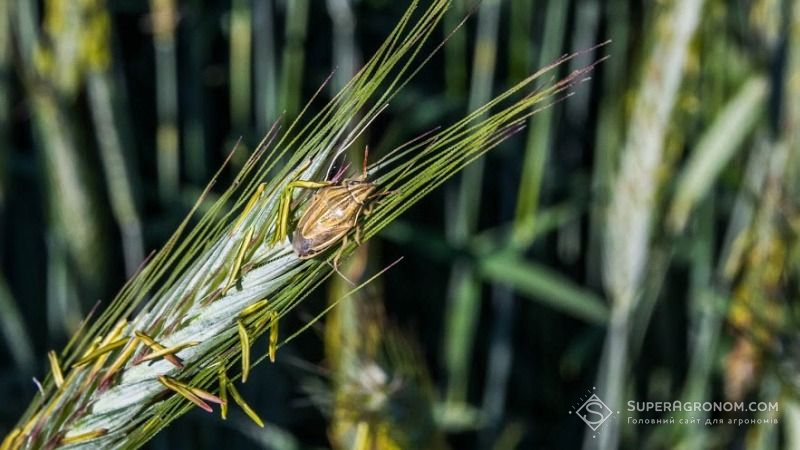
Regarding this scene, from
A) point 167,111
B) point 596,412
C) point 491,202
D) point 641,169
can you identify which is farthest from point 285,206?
point 491,202

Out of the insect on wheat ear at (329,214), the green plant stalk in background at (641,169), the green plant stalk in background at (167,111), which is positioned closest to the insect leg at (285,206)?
the insect on wheat ear at (329,214)

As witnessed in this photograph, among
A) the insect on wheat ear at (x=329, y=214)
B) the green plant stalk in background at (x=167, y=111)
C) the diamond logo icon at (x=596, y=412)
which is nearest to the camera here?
the insect on wheat ear at (x=329, y=214)

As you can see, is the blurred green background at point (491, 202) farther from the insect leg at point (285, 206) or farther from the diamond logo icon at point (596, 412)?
the insect leg at point (285, 206)

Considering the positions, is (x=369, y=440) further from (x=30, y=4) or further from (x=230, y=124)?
(x=230, y=124)

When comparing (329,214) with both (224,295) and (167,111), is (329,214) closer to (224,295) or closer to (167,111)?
(224,295)

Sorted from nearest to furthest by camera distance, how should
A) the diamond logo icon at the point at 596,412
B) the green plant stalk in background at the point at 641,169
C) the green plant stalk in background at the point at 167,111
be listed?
1. the green plant stalk in background at the point at 641,169
2. the diamond logo icon at the point at 596,412
3. the green plant stalk in background at the point at 167,111
